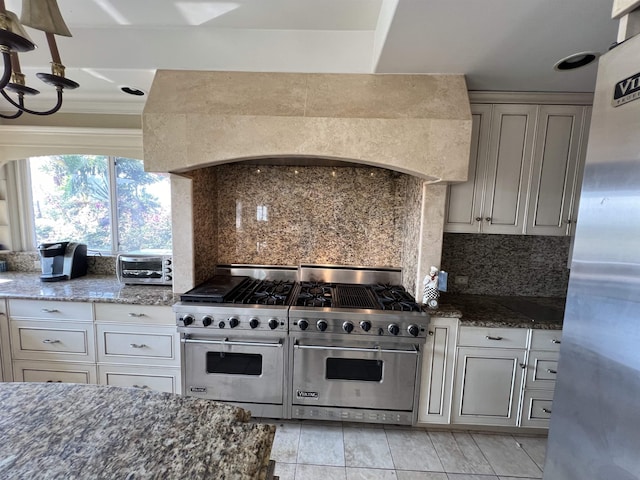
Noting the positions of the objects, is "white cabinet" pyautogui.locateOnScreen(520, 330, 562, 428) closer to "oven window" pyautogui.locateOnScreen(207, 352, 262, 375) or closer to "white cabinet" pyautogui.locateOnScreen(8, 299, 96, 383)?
"oven window" pyautogui.locateOnScreen(207, 352, 262, 375)

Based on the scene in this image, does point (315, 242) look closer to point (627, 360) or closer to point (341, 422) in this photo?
point (341, 422)

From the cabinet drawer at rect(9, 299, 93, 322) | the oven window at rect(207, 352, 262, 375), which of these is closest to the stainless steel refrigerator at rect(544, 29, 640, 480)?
the oven window at rect(207, 352, 262, 375)

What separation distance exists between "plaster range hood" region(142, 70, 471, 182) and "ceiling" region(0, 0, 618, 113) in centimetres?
12

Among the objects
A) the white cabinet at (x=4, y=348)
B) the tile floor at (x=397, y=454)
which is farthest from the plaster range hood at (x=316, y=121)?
the tile floor at (x=397, y=454)

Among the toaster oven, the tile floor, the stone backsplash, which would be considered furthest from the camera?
the stone backsplash

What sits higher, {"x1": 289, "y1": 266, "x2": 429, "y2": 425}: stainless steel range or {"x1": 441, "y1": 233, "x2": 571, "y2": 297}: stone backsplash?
{"x1": 441, "y1": 233, "x2": 571, "y2": 297}: stone backsplash

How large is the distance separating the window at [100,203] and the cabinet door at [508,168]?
2.87m

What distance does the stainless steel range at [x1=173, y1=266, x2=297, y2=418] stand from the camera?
2.12 m

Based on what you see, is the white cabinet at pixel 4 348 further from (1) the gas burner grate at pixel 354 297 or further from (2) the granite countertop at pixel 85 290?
(1) the gas burner grate at pixel 354 297

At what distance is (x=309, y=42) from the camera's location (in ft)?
6.74

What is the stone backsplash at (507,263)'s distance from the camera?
2.65m

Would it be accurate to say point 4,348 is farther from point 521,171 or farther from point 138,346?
point 521,171

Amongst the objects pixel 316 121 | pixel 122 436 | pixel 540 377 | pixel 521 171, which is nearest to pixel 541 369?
pixel 540 377

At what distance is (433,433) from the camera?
7.34 ft
